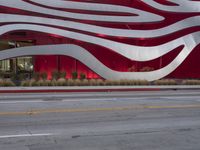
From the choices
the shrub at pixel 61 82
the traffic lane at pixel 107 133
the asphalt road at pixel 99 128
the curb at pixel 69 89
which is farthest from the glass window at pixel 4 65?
the traffic lane at pixel 107 133

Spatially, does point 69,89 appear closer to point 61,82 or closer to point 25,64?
point 61,82

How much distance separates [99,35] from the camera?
98.3ft

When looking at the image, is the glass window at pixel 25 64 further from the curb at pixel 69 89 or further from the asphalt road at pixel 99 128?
the asphalt road at pixel 99 128

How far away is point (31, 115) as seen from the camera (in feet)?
36.4

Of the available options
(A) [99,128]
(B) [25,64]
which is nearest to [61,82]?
(B) [25,64]

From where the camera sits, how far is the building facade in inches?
1073

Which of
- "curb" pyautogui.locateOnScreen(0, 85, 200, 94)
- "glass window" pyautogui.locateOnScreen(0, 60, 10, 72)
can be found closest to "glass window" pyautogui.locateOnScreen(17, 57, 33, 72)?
"glass window" pyautogui.locateOnScreen(0, 60, 10, 72)

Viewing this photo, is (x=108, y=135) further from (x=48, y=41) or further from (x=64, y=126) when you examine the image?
(x=48, y=41)

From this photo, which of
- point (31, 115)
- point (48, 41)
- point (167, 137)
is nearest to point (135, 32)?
point (48, 41)

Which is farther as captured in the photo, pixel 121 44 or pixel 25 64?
pixel 25 64

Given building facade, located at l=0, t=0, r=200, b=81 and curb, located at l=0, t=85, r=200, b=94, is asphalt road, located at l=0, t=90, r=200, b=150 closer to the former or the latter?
curb, located at l=0, t=85, r=200, b=94

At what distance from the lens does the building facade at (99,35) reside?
89.5ft

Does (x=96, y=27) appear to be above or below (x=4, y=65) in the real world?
above

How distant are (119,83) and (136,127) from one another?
16.9m
